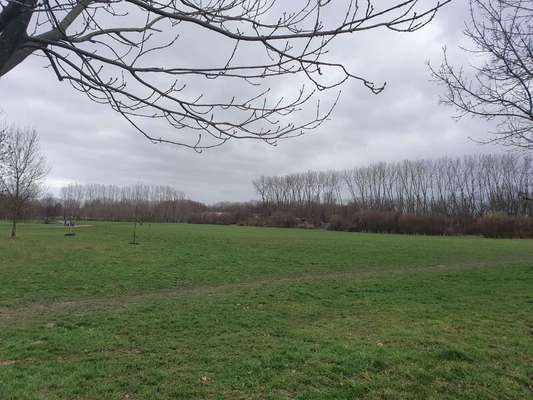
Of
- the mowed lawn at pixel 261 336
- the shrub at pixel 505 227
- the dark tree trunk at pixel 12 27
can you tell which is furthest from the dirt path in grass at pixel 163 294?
the shrub at pixel 505 227

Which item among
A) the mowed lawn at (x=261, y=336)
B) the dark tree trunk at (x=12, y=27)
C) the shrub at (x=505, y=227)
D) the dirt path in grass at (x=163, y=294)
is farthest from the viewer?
the shrub at (x=505, y=227)

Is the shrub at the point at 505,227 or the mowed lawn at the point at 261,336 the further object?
the shrub at the point at 505,227

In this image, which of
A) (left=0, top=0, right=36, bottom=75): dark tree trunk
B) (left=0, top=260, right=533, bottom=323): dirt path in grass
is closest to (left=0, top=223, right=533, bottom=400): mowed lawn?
(left=0, top=260, right=533, bottom=323): dirt path in grass

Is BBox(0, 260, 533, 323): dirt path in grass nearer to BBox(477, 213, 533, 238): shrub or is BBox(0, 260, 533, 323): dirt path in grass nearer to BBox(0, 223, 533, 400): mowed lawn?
BBox(0, 223, 533, 400): mowed lawn

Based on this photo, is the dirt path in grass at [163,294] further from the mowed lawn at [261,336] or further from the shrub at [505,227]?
the shrub at [505,227]

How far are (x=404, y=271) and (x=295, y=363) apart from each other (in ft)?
48.2

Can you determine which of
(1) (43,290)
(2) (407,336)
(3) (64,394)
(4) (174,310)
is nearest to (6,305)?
(1) (43,290)

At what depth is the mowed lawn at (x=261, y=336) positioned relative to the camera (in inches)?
192

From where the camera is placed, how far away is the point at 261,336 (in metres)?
7.29

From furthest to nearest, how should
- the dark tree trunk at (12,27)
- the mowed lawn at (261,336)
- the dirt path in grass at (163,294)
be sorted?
the dirt path in grass at (163,294) < the mowed lawn at (261,336) < the dark tree trunk at (12,27)

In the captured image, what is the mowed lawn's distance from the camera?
16.0ft

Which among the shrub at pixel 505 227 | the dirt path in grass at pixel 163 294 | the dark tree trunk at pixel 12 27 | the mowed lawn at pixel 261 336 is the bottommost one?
the dirt path in grass at pixel 163 294

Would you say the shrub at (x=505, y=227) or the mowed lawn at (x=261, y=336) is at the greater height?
the shrub at (x=505, y=227)

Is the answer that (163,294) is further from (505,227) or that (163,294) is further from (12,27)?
(505,227)
